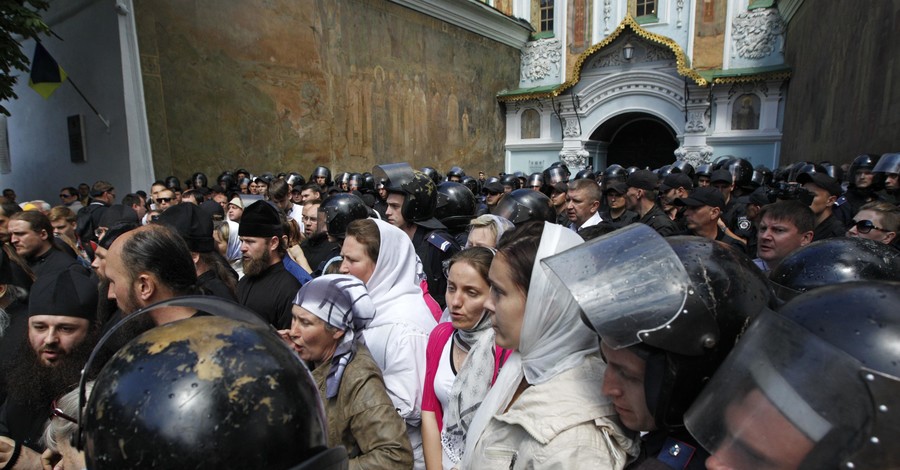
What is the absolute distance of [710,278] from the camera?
1183 mm

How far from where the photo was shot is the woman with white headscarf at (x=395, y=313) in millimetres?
2387

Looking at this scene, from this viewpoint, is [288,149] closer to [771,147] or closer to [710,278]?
[710,278]

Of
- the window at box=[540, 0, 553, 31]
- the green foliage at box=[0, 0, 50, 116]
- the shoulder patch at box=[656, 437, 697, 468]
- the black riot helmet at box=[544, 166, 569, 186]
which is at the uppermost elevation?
the window at box=[540, 0, 553, 31]

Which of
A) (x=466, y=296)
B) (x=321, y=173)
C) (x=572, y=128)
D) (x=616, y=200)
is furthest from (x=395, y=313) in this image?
(x=572, y=128)

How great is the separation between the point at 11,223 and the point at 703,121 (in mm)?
20782

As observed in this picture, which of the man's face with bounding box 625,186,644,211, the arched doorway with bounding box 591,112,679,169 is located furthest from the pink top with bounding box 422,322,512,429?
the arched doorway with bounding box 591,112,679,169

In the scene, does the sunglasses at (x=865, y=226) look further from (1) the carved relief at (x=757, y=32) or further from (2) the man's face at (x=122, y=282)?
(1) the carved relief at (x=757, y=32)

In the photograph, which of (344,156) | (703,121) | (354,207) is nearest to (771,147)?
(703,121)

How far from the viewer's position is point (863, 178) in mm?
6078

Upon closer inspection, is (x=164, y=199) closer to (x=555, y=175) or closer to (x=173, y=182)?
(x=173, y=182)

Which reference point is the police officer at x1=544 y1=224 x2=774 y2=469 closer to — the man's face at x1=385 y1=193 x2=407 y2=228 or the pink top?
the pink top

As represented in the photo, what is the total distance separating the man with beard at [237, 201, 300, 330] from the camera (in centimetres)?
311

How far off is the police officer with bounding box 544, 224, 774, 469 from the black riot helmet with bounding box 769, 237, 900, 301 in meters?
0.65

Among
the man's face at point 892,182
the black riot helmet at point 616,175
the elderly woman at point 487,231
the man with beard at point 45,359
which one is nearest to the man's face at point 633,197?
the black riot helmet at point 616,175
